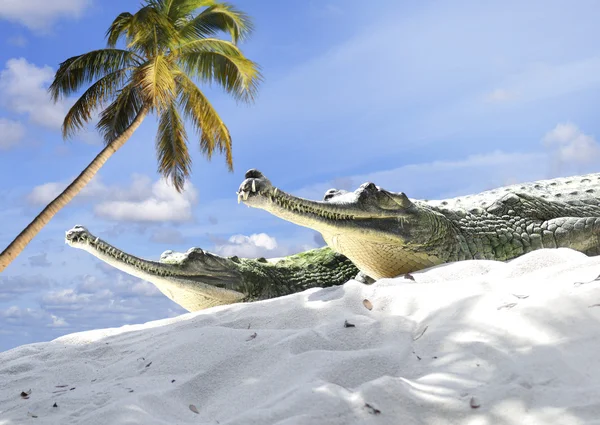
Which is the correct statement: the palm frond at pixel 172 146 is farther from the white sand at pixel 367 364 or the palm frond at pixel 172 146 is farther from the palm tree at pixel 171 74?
the white sand at pixel 367 364

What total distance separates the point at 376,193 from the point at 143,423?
3.74 meters

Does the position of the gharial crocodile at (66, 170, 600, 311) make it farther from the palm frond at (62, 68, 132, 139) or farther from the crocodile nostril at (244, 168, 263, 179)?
the palm frond at (62, 68, 132, 139)

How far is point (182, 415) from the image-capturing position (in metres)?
3.09

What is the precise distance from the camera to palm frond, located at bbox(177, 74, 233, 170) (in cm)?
1742

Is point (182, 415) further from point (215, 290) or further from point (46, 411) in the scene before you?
point (215, 290)

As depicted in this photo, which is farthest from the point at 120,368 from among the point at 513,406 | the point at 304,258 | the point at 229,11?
the point at 229,11

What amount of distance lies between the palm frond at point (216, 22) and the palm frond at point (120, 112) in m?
2.25

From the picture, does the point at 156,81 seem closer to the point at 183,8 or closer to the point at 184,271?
the point at 183,8

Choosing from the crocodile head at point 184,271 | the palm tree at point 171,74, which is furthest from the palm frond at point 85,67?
the crocodile head at point 184,271

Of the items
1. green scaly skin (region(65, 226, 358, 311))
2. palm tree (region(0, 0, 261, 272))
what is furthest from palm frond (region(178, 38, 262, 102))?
green scaly skin (region(65, 226, 358, 311))

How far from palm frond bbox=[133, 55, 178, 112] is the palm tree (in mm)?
82

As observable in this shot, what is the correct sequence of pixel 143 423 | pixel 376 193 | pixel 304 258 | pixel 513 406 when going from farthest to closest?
pixel 304 258 → pixel 376 193 → pixel 143 423 → pixel 513 406

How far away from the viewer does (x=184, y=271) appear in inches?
263

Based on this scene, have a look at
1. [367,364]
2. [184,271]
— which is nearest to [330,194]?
[184,271]
